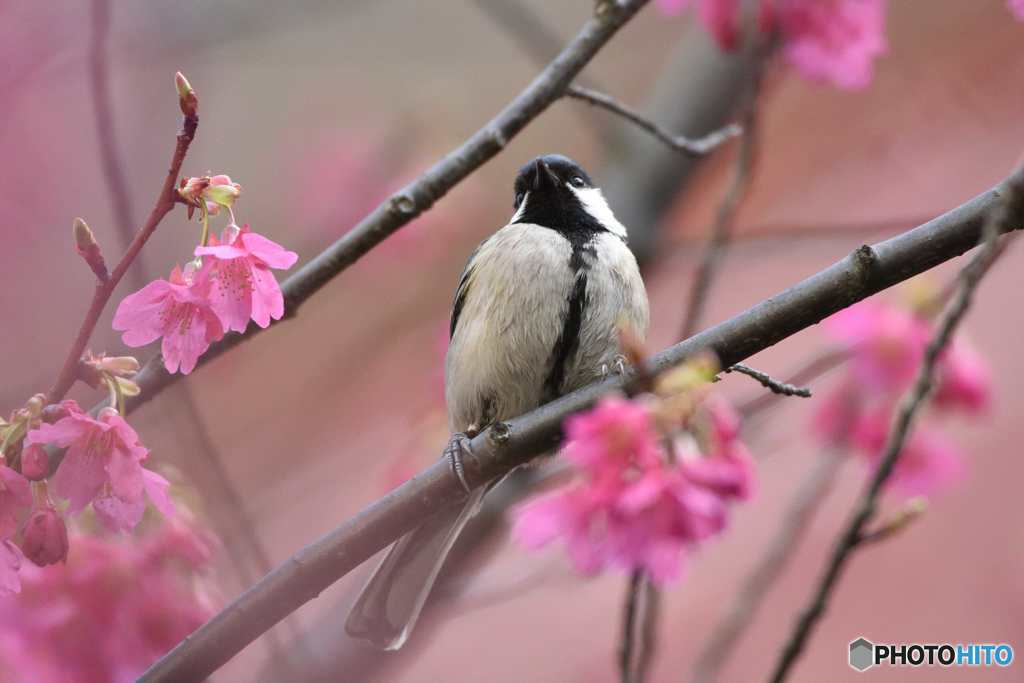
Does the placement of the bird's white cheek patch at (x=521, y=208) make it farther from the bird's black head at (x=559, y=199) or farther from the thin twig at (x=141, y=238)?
the thin twig at (x=141, y=238)

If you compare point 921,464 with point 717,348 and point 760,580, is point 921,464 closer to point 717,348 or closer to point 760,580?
point 760,580

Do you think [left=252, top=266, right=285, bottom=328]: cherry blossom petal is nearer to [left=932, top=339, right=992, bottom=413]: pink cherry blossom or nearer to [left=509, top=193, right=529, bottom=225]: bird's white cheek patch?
[left=509, top=193, right=529, bottom=225]: bird's white cheek patch

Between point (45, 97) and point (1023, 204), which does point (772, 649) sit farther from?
point (45, 97)

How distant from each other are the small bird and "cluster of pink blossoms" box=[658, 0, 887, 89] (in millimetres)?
578

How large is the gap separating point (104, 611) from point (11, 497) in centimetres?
69

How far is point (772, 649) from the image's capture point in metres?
4.06

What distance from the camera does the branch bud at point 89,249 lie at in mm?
1250

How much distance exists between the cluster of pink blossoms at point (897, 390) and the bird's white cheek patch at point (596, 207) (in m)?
0.59

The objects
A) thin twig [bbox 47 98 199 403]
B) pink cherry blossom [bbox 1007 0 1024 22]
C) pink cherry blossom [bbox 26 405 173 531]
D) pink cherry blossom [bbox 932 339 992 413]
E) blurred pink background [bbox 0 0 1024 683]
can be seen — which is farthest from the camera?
blurred pink background [bbox 0 0 1024 683]

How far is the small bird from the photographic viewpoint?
2178mm

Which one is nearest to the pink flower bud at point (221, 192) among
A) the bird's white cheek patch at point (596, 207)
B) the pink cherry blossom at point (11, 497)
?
the pink cherry blossom at point (11, 497)

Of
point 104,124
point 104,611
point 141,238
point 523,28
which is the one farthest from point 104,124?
point 523,28

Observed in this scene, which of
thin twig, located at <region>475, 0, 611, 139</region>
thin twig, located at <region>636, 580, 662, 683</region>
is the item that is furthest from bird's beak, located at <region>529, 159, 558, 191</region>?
thin twig, located at <region>636, 580, 662, 683</region>

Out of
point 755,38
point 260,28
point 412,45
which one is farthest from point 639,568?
point 412,45
